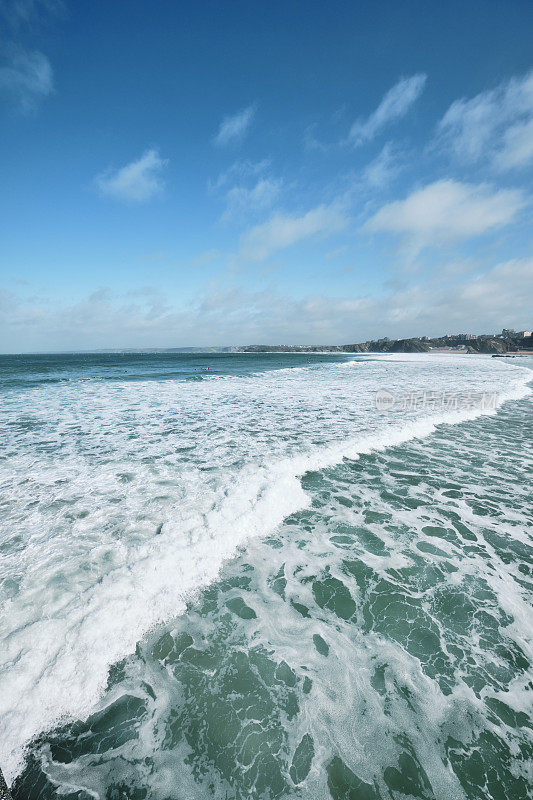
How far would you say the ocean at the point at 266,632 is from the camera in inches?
93.3

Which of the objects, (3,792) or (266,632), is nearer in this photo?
(3,792)

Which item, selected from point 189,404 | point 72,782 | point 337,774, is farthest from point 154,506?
point 189,404

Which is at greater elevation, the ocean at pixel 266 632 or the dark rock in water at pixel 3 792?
the dark rock in water at pixel 3 792

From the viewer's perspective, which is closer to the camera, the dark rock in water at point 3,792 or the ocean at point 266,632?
the dark rock in water at point 3,792

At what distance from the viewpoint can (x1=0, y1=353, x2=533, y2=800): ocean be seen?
2.37 metres

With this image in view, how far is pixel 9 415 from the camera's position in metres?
14.5

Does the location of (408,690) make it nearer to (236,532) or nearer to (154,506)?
(236,532)

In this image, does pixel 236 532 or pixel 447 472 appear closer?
pixel 236 532

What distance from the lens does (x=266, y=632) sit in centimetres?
345

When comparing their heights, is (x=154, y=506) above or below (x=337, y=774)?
above

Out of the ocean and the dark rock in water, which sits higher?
the dark rock in water

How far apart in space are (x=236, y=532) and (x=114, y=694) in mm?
2533

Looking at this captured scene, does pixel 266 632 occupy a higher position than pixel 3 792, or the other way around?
pixel 3 792

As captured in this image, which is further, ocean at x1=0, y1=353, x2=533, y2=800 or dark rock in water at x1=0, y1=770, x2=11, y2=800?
ocean at x1=0, y1=353, x2=533, y2=800
